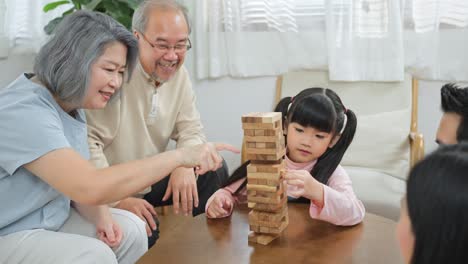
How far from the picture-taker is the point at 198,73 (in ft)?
9.64

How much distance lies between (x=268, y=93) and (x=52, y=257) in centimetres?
183

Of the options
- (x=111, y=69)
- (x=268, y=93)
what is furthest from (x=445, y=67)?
(x=111, y=69)

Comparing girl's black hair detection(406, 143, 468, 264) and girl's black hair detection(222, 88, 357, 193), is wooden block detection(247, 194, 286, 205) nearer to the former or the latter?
girl's black hair detection(222, 88, 357, 193)

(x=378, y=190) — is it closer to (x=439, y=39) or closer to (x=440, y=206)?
(x=439, y=39)

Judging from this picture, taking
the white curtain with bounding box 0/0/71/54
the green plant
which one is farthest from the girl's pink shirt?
the white curtain with bounding box 0/0/71/54

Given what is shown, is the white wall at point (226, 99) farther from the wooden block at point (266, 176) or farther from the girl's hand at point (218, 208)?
the wooden block at point (266, 176)

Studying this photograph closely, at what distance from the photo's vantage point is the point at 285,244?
138 centimetres

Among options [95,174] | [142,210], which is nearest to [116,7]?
[142,210]

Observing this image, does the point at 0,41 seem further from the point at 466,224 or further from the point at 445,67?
the point at 466,224

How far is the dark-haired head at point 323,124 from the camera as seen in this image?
171 cm

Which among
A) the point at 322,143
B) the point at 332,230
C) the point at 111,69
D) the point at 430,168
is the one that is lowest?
the point at 332,230

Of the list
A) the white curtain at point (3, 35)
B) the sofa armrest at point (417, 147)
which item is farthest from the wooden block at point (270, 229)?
the white curtain at point (3, 35)

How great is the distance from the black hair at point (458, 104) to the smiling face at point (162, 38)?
1.03 metres

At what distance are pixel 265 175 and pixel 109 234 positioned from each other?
1.83 ft
